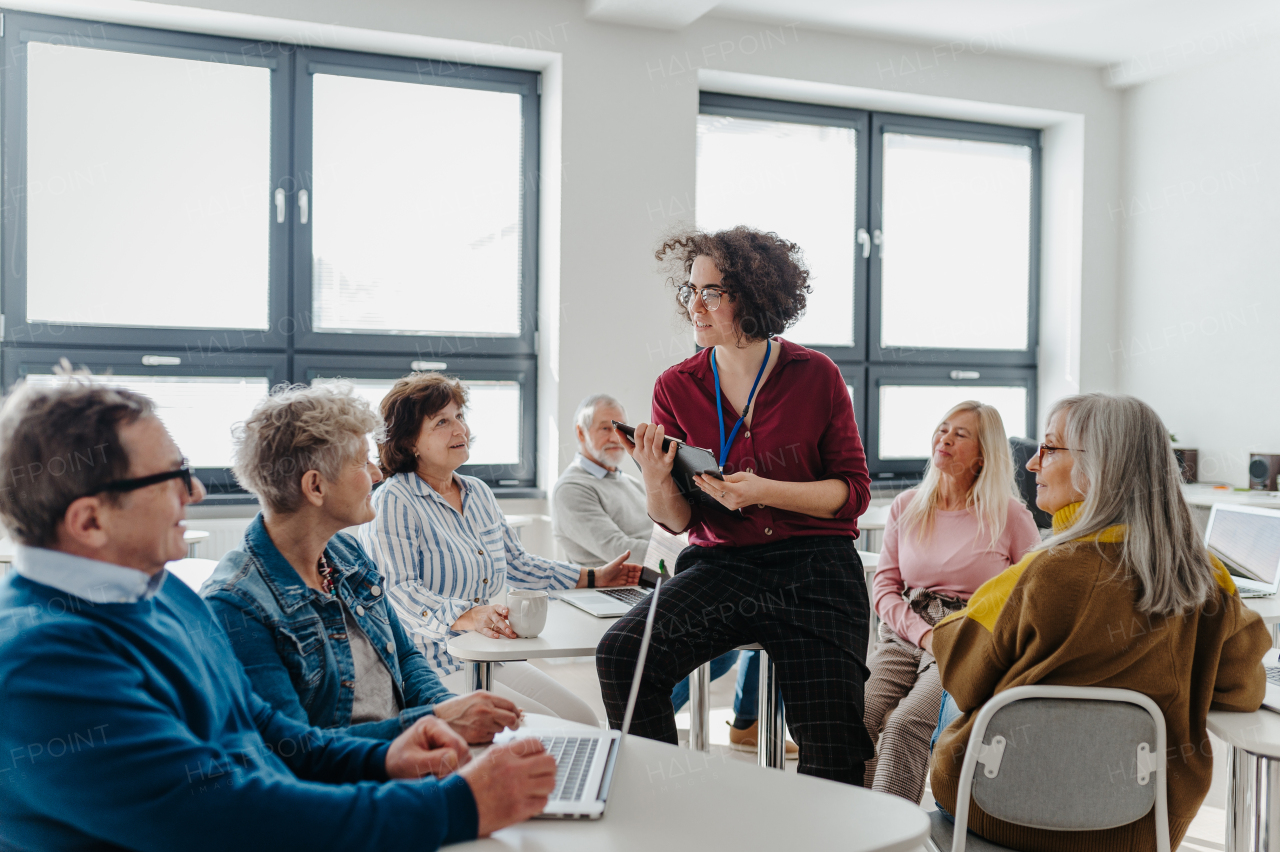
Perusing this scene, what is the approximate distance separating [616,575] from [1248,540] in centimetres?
190

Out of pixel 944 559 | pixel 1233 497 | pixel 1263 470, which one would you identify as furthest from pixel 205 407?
→ pixel 1263 470

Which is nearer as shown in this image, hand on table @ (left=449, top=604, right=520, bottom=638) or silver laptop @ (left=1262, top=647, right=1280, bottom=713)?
silver laptop @ (left=1262, top=647, right=1280, bottom=713)

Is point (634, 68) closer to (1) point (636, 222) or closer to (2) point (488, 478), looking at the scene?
(1) point (636, 222)

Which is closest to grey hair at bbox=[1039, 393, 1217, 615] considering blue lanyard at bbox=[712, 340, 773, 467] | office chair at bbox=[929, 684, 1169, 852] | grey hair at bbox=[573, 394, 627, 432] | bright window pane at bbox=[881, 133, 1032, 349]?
office chair at bbox=[929, 684, 1169, 852]

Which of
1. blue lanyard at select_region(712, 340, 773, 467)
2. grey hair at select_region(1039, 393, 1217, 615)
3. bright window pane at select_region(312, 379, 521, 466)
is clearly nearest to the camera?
grey hair at select_region(1039, 393, 1217, 615)

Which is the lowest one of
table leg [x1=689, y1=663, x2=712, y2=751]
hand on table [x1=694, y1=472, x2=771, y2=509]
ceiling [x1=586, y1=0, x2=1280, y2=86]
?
table leg [x1=689, y1=663, x2=712, y2=751]

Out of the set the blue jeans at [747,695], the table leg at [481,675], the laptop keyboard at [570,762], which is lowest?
the blue jeans at [747,695]

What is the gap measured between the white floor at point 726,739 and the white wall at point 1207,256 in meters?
2.04

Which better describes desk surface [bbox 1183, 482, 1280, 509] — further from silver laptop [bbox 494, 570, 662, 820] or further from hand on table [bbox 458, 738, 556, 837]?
hand on table [bbox 458, 738, 556, 837]

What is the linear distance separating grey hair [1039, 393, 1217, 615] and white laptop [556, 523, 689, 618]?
94 cm

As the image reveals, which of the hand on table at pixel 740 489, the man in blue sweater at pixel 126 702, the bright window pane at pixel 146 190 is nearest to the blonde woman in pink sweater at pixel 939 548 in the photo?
the hand on table at pixel 740 489

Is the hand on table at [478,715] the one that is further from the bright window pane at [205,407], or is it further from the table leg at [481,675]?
the bright window pane at [205,407]

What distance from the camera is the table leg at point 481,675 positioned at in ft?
6.73

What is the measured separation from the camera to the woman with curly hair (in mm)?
1981
